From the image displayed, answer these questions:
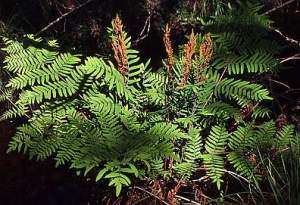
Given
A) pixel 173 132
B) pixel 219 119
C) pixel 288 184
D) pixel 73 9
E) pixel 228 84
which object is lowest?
pixel 288 184

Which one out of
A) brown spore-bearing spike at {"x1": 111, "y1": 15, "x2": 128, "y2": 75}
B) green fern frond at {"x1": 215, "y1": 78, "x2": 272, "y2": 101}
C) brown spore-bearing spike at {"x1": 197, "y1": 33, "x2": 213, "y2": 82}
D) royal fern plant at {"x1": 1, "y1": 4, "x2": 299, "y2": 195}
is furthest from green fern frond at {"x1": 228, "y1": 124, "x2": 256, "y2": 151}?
brown spore-bearing spike at {"x1": 111, "y1": 15, "x2": 128, "y2": 75}

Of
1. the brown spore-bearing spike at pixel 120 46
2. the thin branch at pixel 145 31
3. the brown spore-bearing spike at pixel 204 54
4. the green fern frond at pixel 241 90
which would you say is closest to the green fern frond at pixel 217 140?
the green fern frond at pixel 241 90

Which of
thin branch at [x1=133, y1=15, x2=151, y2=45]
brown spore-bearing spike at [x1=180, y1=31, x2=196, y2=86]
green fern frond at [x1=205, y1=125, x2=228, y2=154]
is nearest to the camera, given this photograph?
brown spore-bearing spike at [x1=180, y1=31, x2=196, y2=86]

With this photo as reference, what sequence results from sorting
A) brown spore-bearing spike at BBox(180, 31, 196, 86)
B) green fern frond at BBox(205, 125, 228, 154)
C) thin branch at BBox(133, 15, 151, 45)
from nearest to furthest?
brown spore-bearing spike at BBox(180, 31, 196, 86) → green fern frond at BBox(205, 125, 228, 154) → thin branch at BBox(133, 15, 151, 45)

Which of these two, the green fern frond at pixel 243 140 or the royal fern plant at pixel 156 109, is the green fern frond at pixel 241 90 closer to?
the royal fern plant at pixel 156 109

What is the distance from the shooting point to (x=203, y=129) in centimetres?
305

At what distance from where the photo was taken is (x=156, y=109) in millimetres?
3086

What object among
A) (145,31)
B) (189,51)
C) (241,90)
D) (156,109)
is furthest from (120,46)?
(145,31)

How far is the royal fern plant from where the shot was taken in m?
2.57

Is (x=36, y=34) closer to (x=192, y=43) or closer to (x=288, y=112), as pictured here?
(x=192, y=43)

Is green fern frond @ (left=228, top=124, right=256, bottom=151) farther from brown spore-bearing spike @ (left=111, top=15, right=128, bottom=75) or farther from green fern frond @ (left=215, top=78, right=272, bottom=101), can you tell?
brown spore-bearing spike @ (left=111, top=15, right=128, bottom=75)

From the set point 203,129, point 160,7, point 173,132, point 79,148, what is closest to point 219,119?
point 203,129

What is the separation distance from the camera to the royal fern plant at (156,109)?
257cm

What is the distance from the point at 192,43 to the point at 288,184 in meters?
0.93
